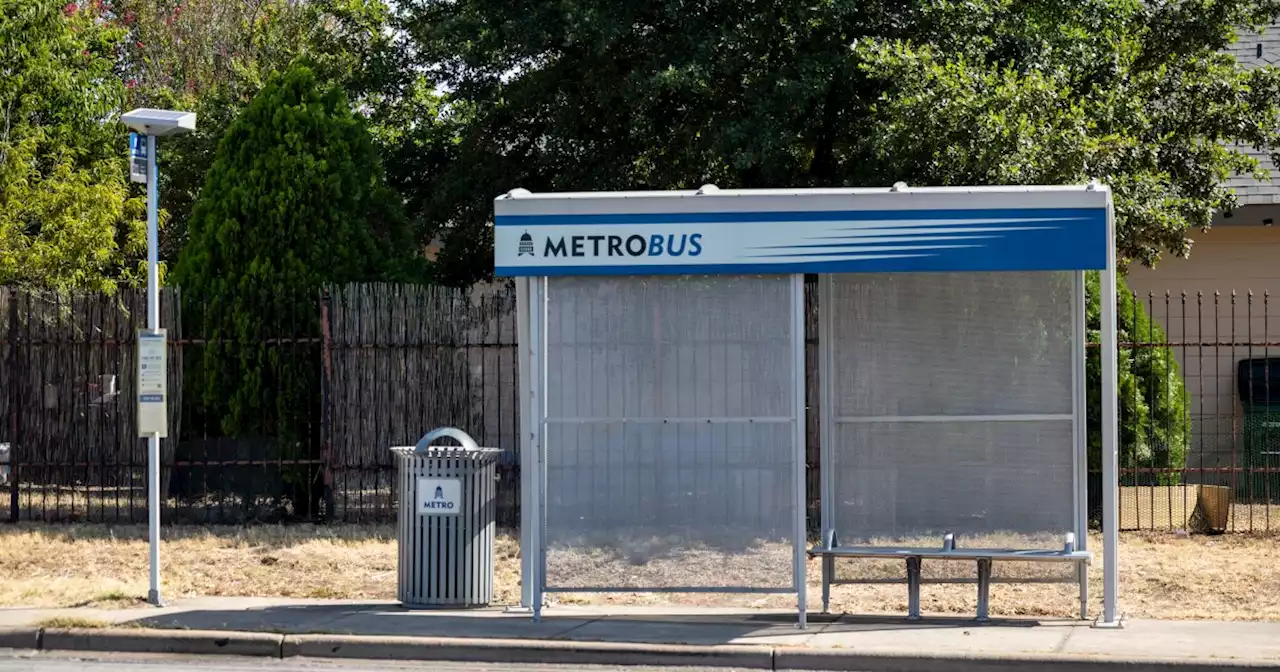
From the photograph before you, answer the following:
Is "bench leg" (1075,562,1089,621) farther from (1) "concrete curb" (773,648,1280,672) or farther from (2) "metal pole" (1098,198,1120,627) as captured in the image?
(1) "concrete curb" (773,648,1280,672)

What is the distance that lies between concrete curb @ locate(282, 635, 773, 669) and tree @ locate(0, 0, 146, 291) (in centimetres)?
896

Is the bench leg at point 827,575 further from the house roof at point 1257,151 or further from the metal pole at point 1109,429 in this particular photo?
the house roof at point 1257,151

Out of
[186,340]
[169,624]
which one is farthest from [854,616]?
[186,340]

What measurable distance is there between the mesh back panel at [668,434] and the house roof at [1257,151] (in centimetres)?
1243

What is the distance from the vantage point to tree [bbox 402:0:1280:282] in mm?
14555

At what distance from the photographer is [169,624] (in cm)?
1017

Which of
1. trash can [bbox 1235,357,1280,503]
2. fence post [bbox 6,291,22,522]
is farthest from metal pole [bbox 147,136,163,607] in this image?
trash can [bbox 1235,357,1280,503]

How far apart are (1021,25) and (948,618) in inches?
303

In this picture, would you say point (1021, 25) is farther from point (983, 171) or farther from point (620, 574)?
point (620, 574)

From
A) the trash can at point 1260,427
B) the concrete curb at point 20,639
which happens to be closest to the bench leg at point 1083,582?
the concrete curb at point 20,639

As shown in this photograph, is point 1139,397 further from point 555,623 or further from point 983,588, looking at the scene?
point 555,623

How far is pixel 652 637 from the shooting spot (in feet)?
31.9

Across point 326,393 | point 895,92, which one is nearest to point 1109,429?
point 895,92

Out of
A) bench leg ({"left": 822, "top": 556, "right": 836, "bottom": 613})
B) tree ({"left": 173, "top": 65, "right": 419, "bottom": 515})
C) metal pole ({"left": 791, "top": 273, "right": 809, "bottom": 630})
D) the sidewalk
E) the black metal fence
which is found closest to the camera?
the sidewalk
